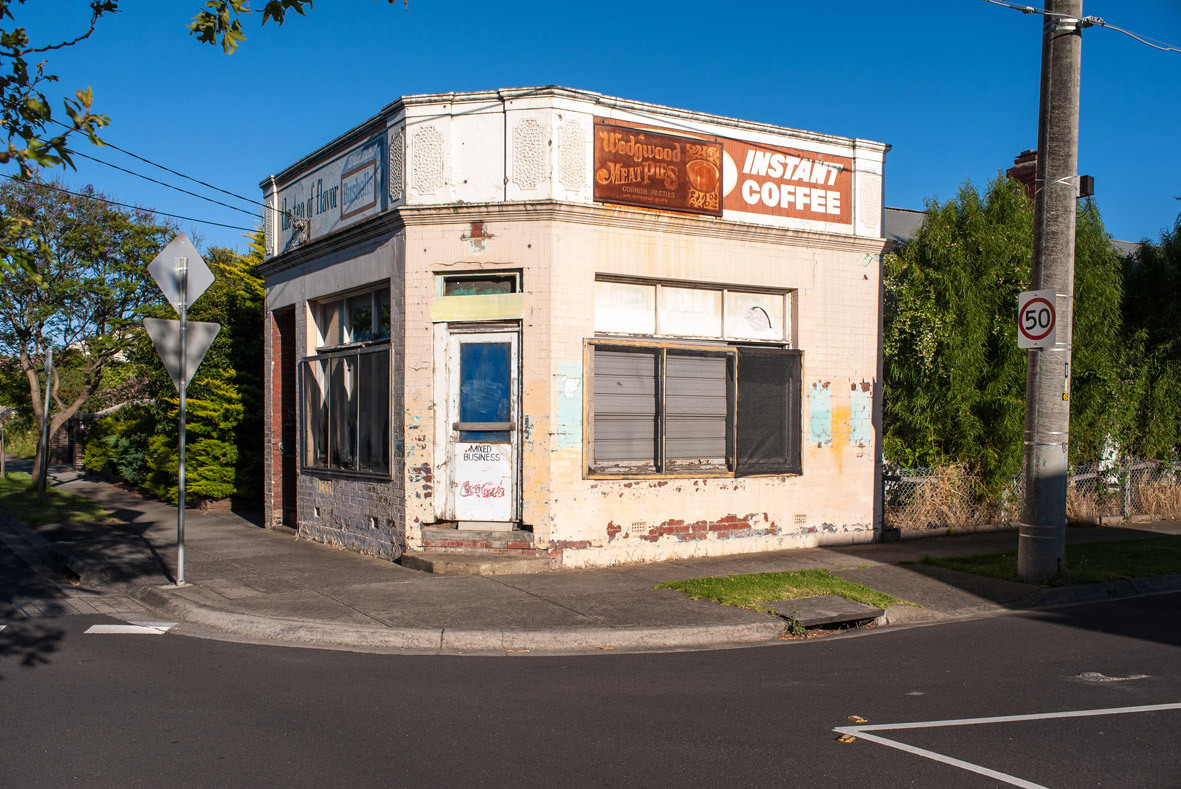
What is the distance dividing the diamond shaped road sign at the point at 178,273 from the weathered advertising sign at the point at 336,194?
2.65 meters

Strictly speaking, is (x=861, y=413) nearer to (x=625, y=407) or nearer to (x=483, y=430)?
(x=625, y=407)

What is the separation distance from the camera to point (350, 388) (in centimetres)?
1263

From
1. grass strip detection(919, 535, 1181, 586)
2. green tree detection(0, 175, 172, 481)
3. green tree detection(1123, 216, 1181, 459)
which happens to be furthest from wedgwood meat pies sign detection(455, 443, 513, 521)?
green tree detection(0, 175, 172, 481)

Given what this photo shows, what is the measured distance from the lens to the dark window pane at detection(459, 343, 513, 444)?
35.5 feet

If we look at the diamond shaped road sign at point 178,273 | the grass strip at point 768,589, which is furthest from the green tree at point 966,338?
the diamond shaped road sign at point 178,273

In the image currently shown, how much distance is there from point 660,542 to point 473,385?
3.04 meters

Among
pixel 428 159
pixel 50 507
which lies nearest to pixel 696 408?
pixel 428 159

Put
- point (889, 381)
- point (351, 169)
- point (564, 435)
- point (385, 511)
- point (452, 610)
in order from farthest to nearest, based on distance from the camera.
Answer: point (889, 381), point (351, 169), point (385, 511), point (564, 435), point (452, 610)

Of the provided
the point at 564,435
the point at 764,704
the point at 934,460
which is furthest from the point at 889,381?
the point at 764,704

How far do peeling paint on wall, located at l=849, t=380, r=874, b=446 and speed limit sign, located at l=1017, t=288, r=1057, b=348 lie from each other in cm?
294

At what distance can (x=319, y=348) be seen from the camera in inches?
531

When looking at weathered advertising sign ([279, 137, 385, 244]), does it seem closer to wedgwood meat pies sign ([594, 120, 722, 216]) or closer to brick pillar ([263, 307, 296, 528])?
brick pillar ([263, 307, 296, 528])

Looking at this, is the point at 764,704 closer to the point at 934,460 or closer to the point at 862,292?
the point at 862,292

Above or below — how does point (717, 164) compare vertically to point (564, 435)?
above
